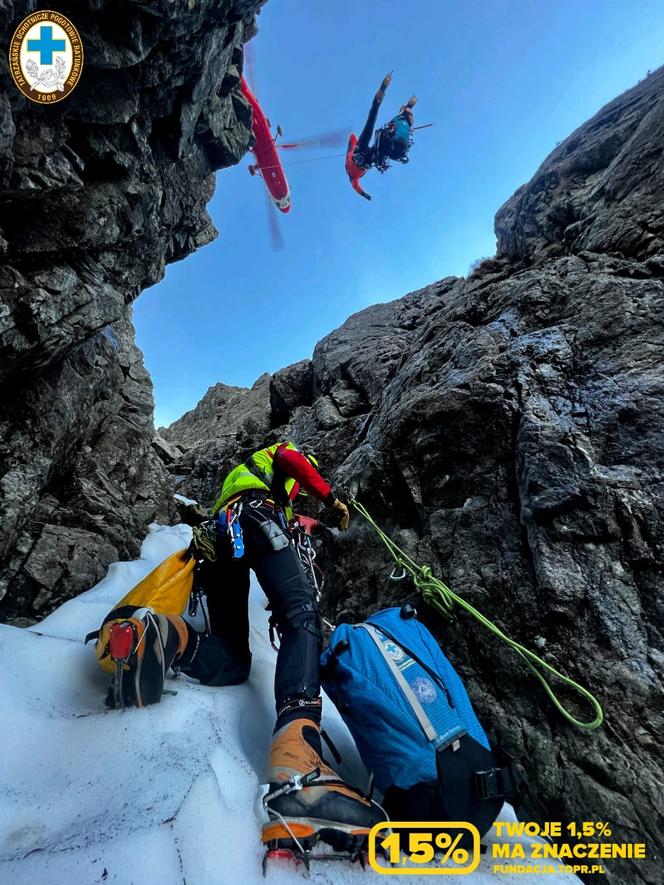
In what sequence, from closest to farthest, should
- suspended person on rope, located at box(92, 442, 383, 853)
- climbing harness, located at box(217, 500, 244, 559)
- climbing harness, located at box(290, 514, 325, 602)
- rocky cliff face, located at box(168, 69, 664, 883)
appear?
suspended person on rope, located at box(92, 442, 383, 853) → rocky cliff face, located at box(168, 69, 664, 883) → climbing harness, located at box(217, 500, 244, 559) → climbing harness, located at box(290, 514, 325, 602)

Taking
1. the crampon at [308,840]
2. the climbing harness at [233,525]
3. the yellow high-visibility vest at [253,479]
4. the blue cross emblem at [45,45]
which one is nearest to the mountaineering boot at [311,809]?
the crampon at [308,840]

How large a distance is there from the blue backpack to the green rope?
1.79 ft

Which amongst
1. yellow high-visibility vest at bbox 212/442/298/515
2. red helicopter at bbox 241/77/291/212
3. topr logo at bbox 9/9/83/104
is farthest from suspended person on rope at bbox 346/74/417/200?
yellow high-visibility vest at bbox 212/442/298/515

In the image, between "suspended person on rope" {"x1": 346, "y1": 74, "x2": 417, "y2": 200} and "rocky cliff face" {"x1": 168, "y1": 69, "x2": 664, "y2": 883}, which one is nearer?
"rocky cliff face" {"x1": 168, "y1": 69, "x2": 664, "y2": 883}

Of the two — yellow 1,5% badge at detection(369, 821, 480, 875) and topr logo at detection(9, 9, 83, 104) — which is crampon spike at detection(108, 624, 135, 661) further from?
topr logo at detection(9, 9, 83, 104)

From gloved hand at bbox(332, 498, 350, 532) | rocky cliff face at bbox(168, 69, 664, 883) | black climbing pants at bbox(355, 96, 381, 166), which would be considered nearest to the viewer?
rocky cliff face at bbox(168, 69, 664, 883)

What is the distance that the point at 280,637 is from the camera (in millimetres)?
3217

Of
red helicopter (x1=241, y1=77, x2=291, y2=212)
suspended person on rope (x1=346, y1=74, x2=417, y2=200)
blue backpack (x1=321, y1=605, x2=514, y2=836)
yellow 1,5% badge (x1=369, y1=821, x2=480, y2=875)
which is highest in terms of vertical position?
red helicopter (x1=241, y1=77, x2=291, y2=212)

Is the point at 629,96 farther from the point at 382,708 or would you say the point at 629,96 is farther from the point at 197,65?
the point at 382,708

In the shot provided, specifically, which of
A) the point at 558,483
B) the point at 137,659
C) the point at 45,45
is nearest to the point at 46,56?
the point at 45,45

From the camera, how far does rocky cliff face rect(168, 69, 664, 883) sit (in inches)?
103

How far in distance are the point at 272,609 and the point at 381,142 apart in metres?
20.8

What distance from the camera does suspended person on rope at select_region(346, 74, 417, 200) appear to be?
16.9 meters

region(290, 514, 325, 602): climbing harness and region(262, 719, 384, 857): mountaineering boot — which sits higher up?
region(290, 514, 325, 602): climbing harness
